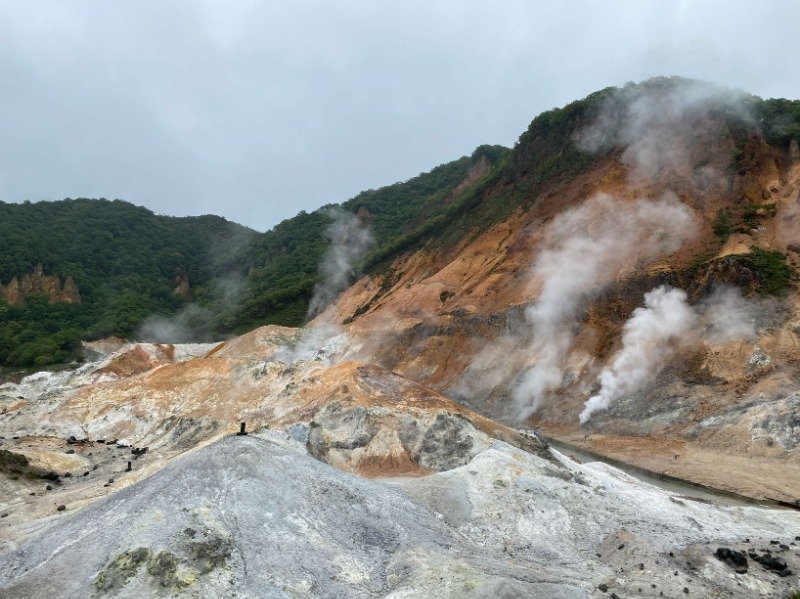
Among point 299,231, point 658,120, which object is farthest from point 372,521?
point 299,231

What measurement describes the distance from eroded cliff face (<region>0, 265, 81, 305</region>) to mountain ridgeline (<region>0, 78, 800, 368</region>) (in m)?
0.79

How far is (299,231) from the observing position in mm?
92062

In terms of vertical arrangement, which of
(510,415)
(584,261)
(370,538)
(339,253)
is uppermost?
(339,253)

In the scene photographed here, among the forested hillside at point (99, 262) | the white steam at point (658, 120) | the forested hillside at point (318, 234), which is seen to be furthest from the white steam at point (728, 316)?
the forested hillside at point (99, 262)

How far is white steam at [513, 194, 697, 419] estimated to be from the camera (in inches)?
1147

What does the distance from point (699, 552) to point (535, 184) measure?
37.8 m

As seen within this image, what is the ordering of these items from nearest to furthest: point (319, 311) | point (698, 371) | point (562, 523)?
point (562, 523) < point (698, 371) < point (319, 311)

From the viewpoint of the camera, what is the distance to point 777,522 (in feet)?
44.1

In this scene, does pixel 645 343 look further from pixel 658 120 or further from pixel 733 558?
pixel 658 120

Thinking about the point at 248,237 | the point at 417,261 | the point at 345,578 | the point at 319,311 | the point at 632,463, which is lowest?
the point at 632,463

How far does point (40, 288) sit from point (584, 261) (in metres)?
66.5

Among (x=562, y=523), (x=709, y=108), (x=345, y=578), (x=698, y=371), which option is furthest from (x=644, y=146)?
(x=345, y=578)

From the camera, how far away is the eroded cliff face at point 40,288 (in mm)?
69312

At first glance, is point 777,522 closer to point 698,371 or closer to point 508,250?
point 698,371
